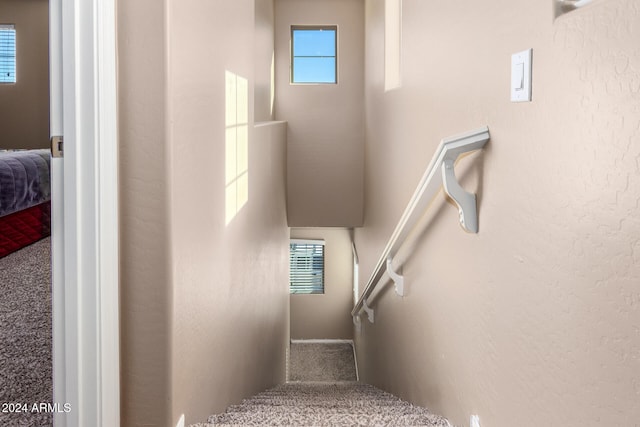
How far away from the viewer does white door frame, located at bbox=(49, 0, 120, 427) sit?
1.32 m

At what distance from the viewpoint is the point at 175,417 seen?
62.4 inches

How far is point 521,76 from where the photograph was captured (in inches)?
51.9

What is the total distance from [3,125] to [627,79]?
249 inches

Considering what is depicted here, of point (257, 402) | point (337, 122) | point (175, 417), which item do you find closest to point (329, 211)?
point (337, 122)

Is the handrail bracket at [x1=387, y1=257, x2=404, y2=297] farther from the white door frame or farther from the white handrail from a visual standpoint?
the white door frame

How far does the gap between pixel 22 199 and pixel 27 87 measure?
325 cm

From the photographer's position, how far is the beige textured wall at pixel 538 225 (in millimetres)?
948

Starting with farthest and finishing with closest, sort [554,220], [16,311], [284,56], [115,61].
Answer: [284,56], [16,311], [115,61], [554,220]

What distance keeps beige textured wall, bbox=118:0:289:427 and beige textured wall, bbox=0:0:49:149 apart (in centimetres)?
430

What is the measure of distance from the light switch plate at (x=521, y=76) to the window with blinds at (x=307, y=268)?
6574mm

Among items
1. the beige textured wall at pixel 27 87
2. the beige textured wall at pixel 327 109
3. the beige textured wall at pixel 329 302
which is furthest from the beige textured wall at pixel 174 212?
the beige textured wall at pixel 329 302

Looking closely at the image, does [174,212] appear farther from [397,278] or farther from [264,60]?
[264,60]

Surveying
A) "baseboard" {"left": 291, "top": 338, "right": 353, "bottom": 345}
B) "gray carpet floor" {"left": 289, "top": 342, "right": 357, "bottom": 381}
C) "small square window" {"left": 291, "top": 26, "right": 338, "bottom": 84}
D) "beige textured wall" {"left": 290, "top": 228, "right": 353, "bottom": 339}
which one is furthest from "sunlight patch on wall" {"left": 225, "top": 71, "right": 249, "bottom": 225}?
Result: "baseboard" {"left": 291, "top": 338, "right": 353, "bottom": 345}

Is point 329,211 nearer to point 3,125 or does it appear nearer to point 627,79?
point 3,125
